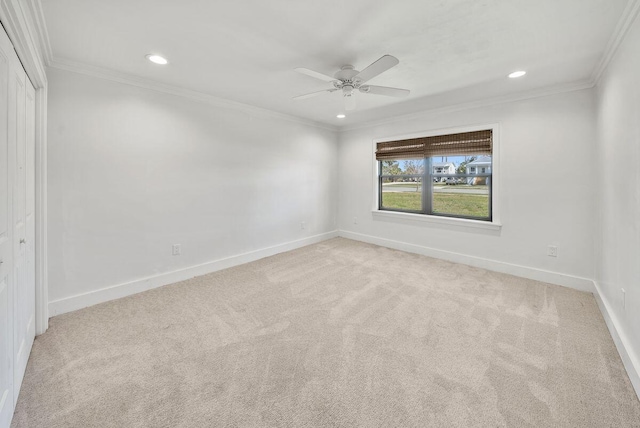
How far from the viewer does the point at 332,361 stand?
6.01 ft

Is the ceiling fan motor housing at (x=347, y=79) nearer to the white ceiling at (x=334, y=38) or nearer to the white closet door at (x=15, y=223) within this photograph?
the white ceiling at (x=334, y=38)

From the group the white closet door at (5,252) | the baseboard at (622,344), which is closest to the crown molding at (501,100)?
the baseboard at (622,344)

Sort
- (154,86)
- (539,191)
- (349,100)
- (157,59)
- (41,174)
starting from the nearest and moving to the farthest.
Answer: (41,174) < (157,59) < (349,100) < (154,86) < (539,191)

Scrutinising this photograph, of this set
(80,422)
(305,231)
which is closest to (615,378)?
(80,422)

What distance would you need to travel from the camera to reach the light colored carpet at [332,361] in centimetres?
142

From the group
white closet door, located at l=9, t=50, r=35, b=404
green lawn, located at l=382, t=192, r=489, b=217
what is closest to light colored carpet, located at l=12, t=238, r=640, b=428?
white closet door, located at l=9, t=50, r=35, b=404

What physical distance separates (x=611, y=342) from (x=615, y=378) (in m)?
0.53

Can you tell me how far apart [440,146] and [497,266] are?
1.93 meters

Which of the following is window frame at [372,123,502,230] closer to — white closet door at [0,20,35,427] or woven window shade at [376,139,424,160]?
woven window shade at [376,139,424,160]

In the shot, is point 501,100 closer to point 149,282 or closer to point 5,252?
point 5,252

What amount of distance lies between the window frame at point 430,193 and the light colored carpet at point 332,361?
43.2 inches

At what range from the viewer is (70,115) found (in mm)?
2469

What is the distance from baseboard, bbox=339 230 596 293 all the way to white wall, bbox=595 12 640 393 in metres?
0.43

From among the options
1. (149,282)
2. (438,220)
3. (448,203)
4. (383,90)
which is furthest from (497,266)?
(149,282)
